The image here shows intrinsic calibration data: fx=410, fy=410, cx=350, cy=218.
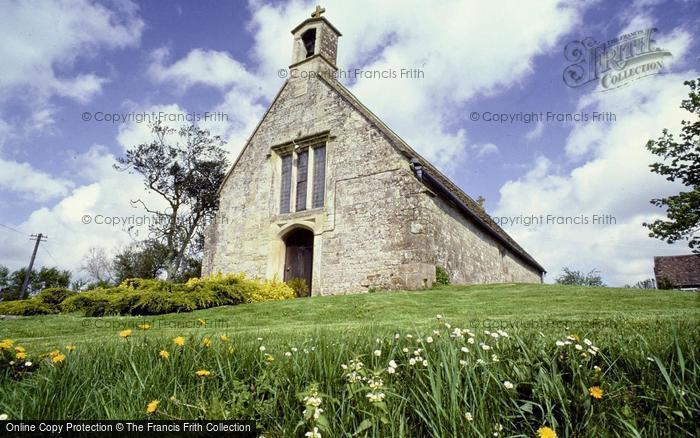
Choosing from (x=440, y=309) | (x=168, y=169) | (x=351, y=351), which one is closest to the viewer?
(x=351, y=351)

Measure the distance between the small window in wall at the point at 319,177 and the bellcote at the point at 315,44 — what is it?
3841 millimetres

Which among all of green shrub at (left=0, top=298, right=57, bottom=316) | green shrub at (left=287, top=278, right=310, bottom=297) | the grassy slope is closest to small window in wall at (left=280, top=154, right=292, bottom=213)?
green shrub at (left=287, top=278, right=310, bottom=297)

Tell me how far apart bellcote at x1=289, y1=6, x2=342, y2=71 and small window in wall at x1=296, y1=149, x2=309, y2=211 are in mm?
3817

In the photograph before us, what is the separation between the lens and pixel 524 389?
8.38 ft

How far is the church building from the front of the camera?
529 inches

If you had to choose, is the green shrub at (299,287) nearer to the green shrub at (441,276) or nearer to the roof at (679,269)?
the green shrub at (441,276)

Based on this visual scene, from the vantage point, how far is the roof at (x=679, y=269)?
33.1 metres

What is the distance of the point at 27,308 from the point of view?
14.5m

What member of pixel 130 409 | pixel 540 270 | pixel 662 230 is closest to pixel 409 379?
pixel 130 409

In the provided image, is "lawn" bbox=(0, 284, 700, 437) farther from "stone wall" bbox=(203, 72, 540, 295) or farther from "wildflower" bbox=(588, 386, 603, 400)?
"stone wall" bbox=(203, 72, 540, 295)

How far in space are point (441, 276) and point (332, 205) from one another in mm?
4686

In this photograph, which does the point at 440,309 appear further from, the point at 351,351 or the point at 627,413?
the point at 627,413

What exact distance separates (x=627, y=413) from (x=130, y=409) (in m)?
2.87

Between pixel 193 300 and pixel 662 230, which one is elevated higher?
pixel 662 230
